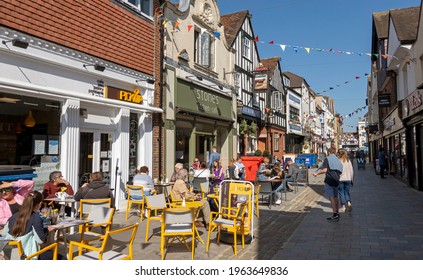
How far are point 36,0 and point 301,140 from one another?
36.0 meters

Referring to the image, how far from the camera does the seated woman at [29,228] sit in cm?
369

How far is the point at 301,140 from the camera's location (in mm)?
39688

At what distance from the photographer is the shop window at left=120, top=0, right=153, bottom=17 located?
1027 cm

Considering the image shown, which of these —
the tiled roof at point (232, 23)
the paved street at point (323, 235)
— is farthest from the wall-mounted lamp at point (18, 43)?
the tiled roof at point (232, 23)

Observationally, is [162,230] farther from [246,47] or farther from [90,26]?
[246,47]

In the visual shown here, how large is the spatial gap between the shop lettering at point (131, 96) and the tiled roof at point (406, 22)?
10.4 metres

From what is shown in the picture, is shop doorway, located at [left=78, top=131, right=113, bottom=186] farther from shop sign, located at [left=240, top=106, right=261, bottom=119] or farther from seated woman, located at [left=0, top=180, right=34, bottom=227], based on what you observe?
Result: shop sign, located at [left=240, top=106, right=261, bottom=119]

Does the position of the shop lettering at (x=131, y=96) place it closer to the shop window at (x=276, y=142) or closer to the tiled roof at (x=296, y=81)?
the shop window at (x=276, y=142)

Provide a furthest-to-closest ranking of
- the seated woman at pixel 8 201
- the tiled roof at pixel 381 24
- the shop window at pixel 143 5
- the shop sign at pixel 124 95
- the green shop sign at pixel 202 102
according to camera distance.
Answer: the tiled roof at pixel 381 24, the green shop sign at pixel 202 102, the shop window at pixel 143 5, the shop sign at pixel 124 95, the seated woman at pixel 8 201

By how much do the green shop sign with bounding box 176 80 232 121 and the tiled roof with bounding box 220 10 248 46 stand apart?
4.35 meters

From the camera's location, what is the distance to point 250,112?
21.1 metres

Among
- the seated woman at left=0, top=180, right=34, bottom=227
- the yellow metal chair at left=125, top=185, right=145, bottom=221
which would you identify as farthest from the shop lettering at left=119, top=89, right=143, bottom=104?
the seated woman at left=0, top=180, right=34, bottom=227

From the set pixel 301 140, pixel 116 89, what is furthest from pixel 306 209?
pixel 301 140

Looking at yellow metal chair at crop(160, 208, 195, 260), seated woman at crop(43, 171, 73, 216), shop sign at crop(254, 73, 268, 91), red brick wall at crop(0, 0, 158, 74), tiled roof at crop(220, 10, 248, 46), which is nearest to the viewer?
yellow metal chair at crop(160, 208, 195, 260)
